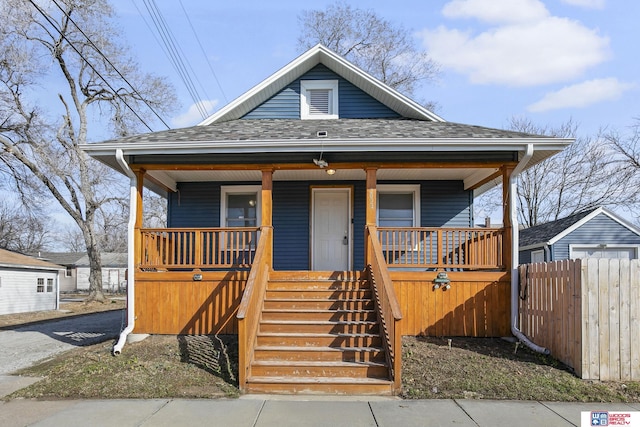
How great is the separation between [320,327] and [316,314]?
0.39 meters

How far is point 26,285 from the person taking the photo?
2412 cm

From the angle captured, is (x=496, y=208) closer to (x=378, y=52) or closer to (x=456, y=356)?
(x=378, y=52)

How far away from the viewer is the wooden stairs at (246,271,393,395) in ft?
21.7

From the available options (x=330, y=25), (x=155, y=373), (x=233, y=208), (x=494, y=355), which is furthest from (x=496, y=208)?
(x=155, y=373)

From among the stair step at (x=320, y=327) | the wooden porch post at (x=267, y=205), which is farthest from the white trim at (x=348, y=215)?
the stair step at (x=320, y=327)

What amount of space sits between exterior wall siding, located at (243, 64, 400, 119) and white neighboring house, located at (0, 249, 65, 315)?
1621cm

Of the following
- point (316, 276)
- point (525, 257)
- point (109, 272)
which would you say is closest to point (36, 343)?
point (316, 276)

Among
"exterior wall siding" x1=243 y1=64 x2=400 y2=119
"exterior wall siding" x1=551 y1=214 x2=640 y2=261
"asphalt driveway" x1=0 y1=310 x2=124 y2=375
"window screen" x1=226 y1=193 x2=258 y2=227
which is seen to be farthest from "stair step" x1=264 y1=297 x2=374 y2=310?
"exterior wall siding" x1=551 y1=214 x2=640 y2=261

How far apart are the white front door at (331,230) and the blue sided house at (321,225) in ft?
0.08

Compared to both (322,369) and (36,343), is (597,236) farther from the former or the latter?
(36,343)

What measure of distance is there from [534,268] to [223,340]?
543 cm

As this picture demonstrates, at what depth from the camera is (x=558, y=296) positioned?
753cm

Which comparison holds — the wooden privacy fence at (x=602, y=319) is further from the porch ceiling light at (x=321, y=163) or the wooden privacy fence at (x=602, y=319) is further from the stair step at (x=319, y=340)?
the porch ceiling light at (x=321, y=163)

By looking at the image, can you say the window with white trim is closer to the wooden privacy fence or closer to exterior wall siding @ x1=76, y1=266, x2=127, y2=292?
the wooden privacy fence
